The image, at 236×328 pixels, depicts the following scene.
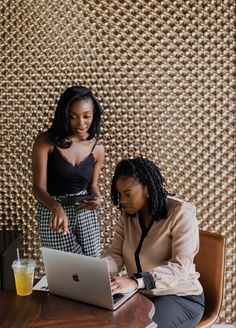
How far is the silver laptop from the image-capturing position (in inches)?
69.5

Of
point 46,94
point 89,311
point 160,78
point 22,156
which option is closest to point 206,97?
point 160,78

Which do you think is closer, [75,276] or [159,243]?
[75,276]

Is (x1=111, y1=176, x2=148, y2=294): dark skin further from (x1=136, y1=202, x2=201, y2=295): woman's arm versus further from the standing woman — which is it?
the standing woman

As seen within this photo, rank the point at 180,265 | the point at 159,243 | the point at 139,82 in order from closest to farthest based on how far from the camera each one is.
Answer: the point at 180,265 < the point at 159,243 < the point at 139,82

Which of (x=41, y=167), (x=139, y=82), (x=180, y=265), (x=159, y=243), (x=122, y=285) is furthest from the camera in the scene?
(x=139, y=82)

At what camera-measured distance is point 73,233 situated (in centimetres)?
262

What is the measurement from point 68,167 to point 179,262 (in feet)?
2.59

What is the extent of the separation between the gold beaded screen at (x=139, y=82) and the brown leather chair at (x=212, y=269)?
2.85 ft

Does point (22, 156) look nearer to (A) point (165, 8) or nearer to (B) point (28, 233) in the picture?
(B) point (28, 233)

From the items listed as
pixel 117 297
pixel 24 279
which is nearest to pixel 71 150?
pixel 24 279

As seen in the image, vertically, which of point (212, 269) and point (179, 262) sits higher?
point (179, 262)

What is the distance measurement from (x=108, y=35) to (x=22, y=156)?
0.85m

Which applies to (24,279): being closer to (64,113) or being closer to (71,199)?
(71,199)

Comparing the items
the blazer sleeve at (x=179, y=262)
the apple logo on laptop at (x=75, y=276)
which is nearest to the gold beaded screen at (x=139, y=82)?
the blazer sleeve at (x=179, y=262)
